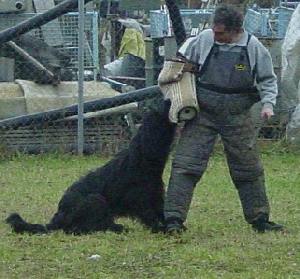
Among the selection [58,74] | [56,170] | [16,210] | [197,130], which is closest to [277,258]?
[197,130]

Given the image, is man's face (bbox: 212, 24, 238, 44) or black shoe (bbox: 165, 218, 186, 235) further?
black shoe (bbox: 165, 218, 186, 235)

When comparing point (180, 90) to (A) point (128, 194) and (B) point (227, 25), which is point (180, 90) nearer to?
(B) point (227, 25)

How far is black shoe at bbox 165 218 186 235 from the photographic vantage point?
7.76 metres

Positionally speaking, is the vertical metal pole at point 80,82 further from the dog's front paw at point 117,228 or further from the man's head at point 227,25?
the man's head at point 227,25

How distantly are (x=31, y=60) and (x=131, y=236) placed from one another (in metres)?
5.61

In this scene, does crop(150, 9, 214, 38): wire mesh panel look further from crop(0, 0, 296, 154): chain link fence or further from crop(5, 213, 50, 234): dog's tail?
crop(5, 213, 50, 234): dog's tail

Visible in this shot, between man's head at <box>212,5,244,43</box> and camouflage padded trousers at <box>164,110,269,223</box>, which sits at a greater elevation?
man's head at <box>212,5,244,43</box>

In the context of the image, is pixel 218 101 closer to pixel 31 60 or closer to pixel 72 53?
pixel 31 60

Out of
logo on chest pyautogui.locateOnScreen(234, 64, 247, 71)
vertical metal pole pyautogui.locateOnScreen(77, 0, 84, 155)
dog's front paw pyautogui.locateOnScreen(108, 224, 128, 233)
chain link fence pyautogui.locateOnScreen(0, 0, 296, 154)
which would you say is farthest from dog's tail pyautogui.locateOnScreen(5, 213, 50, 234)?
vertical metal pole pyautogui.locateOnScreen(77, 0, 84, 155)

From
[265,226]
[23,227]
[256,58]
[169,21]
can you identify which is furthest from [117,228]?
[169,21]

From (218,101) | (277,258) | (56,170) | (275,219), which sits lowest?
(56,170)

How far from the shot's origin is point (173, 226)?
25.5 ft

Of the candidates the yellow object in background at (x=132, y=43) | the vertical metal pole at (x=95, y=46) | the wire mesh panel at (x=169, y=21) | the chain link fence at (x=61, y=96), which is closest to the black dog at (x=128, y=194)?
the chain link fence at (x=61, y=96)

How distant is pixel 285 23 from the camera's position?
15.6 metres
